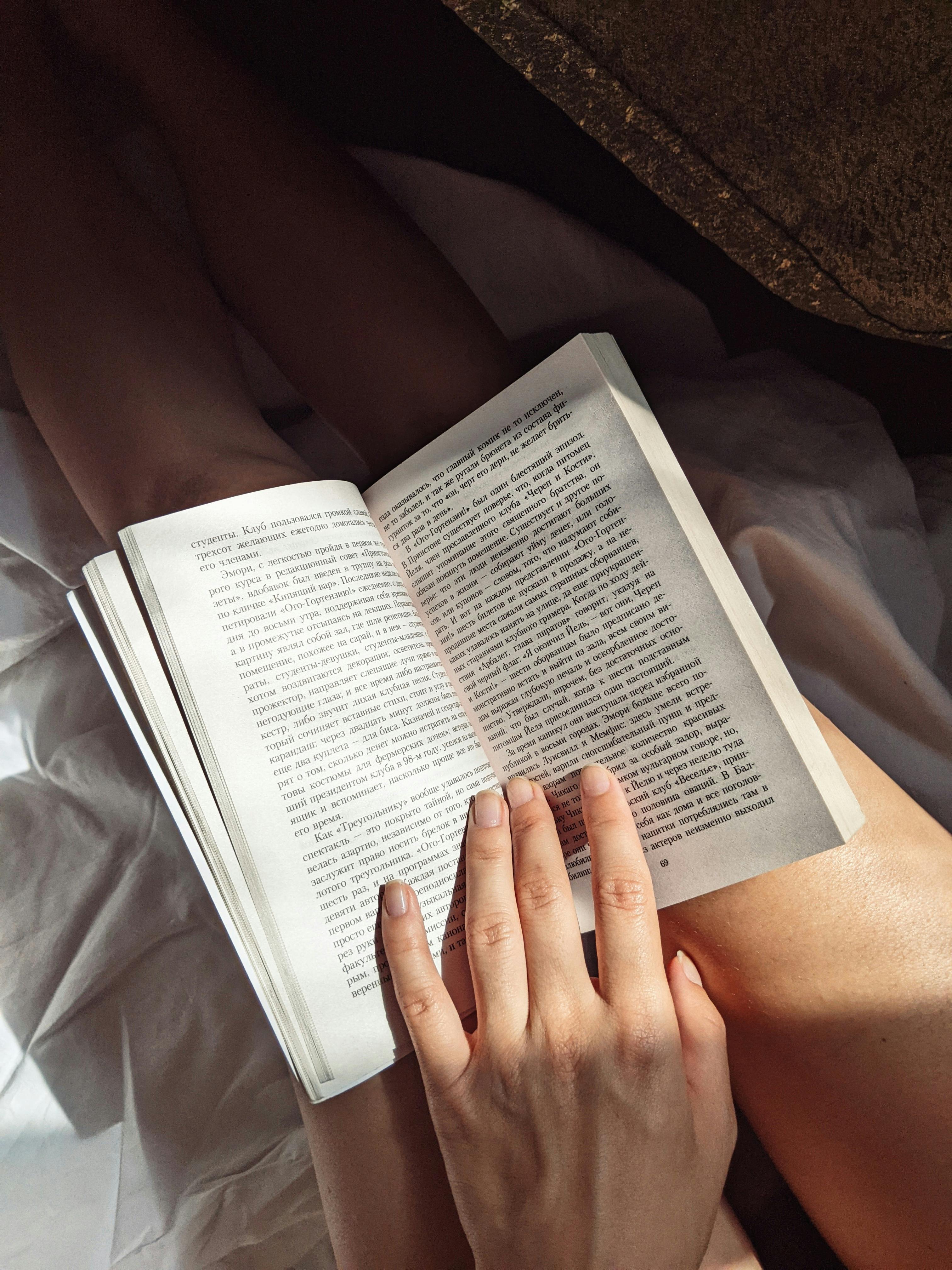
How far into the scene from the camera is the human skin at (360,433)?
52 cm

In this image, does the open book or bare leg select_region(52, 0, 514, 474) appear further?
bare leg select_region(52, 0, 514, 474)

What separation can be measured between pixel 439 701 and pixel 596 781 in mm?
137

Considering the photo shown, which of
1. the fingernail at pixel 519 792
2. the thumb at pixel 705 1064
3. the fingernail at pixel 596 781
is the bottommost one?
the thumb at pixel 705 1064

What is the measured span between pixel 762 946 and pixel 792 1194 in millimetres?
318

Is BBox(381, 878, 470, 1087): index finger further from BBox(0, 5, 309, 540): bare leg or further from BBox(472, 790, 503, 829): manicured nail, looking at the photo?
BBox(0, 5, 309, 540): bare leg

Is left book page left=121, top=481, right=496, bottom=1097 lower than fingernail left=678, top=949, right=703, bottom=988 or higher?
higher

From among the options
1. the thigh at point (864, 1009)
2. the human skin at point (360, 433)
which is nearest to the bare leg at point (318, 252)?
the human skin at point (360, 433)

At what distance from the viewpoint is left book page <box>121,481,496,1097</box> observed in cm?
54

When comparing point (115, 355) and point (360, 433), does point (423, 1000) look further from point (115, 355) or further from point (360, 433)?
point (115, 355)

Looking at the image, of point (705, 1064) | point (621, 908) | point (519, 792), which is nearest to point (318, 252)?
point (519, 792)

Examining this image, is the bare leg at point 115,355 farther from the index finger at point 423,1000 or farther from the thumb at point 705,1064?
the thumb at point 705,1064

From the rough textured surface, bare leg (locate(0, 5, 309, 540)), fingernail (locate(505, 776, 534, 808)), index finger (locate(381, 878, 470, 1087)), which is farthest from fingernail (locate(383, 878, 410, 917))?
the rough textured surface

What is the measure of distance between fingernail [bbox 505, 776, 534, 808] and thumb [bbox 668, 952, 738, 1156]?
179 millimetres

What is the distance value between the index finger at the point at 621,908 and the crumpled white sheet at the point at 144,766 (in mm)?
236
